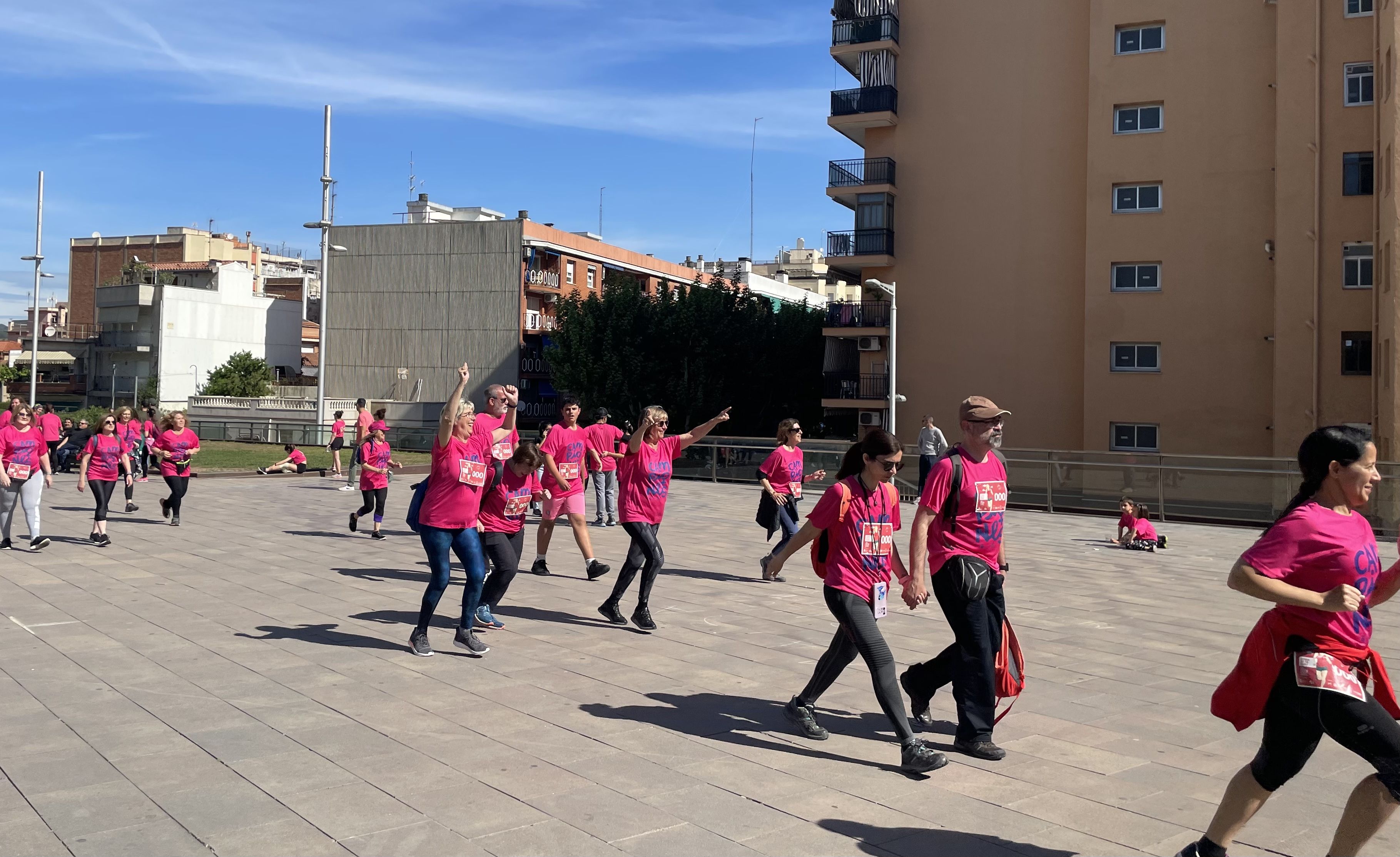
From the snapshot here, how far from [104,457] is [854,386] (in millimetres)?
28823

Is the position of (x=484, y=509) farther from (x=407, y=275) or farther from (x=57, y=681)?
(x=407, y=275)

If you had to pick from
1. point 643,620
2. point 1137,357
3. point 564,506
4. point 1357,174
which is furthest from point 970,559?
point 1137,357

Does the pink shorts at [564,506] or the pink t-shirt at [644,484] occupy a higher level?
the pink t-shirt at [644,484]

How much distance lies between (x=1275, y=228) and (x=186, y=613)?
3045cm

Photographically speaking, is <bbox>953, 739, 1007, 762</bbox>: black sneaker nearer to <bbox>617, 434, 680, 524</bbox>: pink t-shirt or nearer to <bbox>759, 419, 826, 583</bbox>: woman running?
<bbox>617, 434, 680, 524</bbox>: pink t-shirt

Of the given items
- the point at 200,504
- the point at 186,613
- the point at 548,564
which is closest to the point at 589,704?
the point at 186,613

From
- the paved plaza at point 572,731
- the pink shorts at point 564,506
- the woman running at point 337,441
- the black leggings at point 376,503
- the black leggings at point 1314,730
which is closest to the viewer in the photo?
the black leggings at point 1314,730

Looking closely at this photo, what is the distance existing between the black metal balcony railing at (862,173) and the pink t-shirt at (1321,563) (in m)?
36.3

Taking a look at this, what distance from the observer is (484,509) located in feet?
29.6

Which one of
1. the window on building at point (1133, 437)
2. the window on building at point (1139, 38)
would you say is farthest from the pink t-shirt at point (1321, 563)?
the window on building at point (1139, 38)

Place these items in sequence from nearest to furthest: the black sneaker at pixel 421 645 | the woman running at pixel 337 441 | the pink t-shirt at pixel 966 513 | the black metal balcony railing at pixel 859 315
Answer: the pink t-shirt at pixel 966 513, the black sneaker at pixel 421 645, the woman running at pixel 337 441, the black metal balcony railing at pixel 859 315

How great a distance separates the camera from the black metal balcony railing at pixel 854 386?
40312mm

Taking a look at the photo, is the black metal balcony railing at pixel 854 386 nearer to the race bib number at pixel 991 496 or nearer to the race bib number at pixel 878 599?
the race bib number at pixel 991 496

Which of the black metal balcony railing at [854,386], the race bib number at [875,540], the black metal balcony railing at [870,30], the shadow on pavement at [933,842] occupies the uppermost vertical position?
the black metal balcony railing at [870,30]
